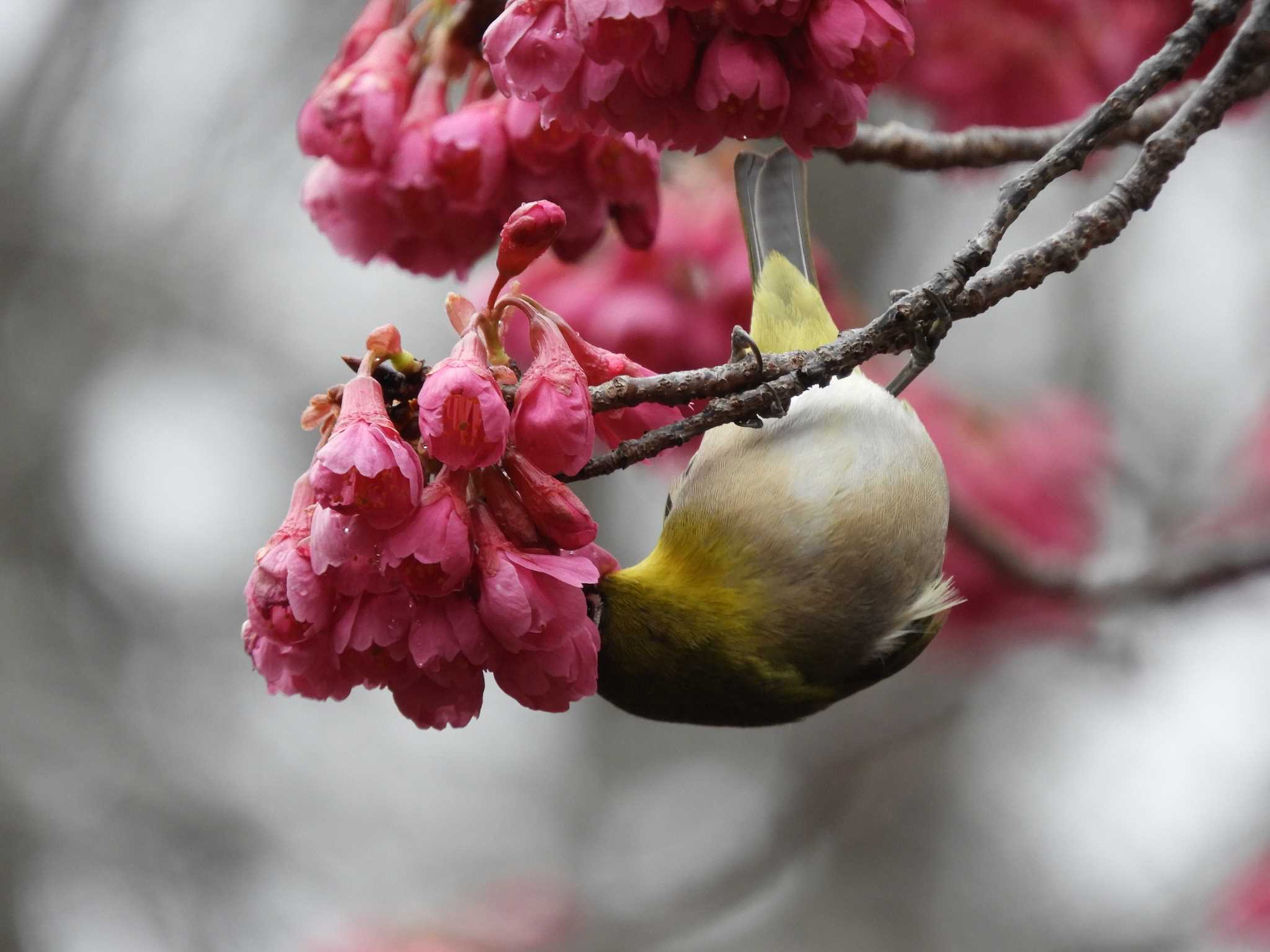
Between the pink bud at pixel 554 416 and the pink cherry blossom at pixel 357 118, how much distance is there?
689mm

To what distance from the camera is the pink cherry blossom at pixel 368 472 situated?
3.95 ft

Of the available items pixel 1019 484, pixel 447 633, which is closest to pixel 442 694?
pixel 447 633

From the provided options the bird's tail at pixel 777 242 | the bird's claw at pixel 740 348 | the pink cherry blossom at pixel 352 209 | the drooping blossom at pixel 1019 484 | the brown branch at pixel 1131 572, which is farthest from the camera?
the drooping blossom at pixel 1019 484

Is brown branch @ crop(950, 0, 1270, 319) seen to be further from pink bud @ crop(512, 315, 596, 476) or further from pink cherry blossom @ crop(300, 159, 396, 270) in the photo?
pink cherry blossom @ crop(300, 159, 396, 270)

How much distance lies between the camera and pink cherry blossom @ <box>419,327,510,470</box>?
1240mm

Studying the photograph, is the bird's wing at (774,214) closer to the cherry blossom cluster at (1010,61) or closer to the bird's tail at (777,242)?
the bird's tail at (777,242)

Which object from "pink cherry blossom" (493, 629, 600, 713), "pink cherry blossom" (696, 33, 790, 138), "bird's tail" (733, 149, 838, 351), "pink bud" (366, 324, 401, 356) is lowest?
"pink cherry blossom" (493, 629, 600, 713)

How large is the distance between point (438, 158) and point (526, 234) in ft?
1.66

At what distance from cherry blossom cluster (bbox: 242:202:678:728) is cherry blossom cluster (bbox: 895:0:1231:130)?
2.03 meters

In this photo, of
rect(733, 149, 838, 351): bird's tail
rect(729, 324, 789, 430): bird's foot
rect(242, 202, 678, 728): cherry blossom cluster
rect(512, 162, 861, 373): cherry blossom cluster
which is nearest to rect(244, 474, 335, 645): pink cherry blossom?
rect(242, 202, 678, 728): cherry blossom cluster

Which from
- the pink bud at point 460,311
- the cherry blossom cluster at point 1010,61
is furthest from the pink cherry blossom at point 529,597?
the cherry blossom cluster at point 1010,61

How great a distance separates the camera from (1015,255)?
1.44 metres

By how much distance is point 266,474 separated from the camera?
1058cm

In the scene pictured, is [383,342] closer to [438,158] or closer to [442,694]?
[442,694]
